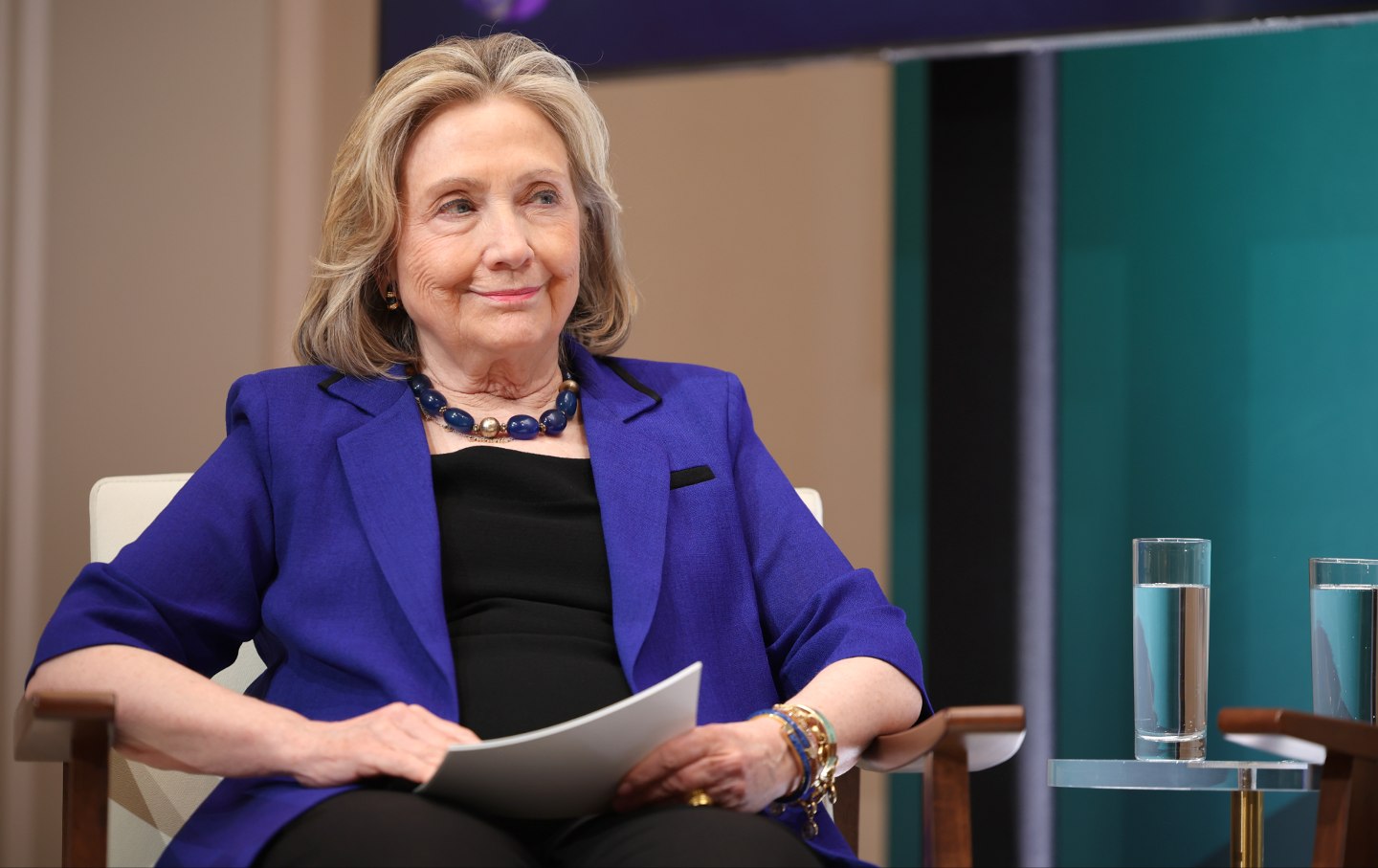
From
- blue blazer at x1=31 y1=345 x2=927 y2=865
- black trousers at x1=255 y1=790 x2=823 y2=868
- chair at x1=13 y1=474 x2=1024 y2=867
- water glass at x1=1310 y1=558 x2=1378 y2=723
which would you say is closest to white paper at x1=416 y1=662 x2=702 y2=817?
black trousers at x1=255 y1=790 x2=823 y2=868

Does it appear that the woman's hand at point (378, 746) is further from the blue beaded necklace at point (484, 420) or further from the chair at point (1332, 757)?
the chair at point (1332, 757)

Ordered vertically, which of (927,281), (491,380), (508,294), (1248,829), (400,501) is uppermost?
(927,281)

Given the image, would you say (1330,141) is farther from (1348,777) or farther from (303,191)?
(303,191)

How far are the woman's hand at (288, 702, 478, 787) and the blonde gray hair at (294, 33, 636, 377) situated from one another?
1.79 feet

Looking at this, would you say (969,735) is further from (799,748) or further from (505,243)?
(505,243)

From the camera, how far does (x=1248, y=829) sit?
1.94 meters

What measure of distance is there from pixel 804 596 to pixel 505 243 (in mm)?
550

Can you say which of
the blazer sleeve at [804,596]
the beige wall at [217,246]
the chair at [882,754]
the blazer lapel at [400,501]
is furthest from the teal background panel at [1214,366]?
the blazer lapel at [400,501]

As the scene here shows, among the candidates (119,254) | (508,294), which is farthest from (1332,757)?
(119,254)

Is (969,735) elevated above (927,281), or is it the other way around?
(927,281)

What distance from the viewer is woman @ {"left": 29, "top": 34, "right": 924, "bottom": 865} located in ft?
4.73

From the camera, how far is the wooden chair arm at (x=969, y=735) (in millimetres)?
1421

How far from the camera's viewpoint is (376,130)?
1798mm

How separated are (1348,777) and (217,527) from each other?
1.22 meters
